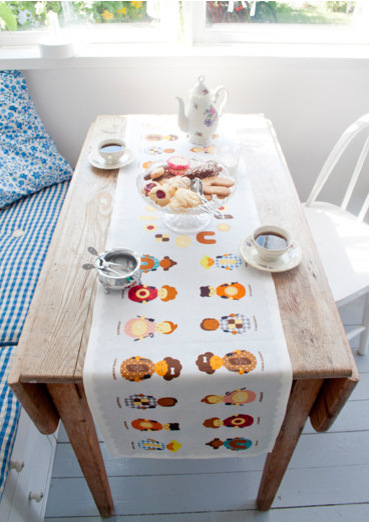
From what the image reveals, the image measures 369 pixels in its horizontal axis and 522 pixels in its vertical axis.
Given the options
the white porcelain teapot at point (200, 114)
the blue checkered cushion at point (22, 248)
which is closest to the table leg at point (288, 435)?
the blue checkered cushion at point (22, 248)

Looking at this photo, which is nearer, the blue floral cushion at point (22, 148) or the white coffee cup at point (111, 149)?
the white coffee cup at point (111, 149)

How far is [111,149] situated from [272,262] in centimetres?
68

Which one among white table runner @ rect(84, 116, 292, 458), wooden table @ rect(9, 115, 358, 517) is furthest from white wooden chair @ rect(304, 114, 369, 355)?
white table runner @ rect(84, 116, 292, 458)

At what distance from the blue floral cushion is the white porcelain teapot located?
2.20ft

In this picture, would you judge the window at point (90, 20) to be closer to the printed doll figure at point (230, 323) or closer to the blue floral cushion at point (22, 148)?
the blue floral cushion at point (22, 148)

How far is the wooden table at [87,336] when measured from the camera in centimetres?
87

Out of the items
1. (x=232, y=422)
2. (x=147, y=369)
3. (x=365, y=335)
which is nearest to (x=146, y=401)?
(x=147, y=369)

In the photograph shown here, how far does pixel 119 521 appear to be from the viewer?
1.35 meters

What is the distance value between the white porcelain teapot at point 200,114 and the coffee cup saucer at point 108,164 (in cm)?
21

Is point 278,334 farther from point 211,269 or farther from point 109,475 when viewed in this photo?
point 109,475

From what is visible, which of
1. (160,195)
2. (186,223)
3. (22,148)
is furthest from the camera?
(22,148)

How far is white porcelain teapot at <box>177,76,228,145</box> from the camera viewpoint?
55.9 inches

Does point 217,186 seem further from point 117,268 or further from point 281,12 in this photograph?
point 281,12

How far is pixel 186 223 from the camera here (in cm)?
120
